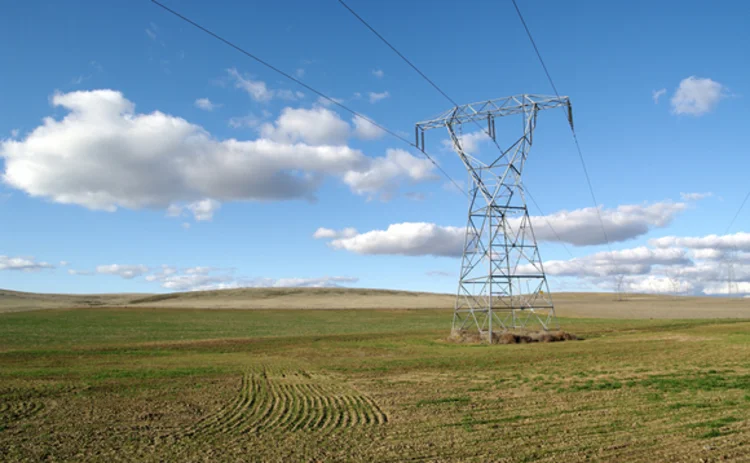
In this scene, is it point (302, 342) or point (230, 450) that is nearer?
point (230, 450)

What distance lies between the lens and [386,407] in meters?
15.6

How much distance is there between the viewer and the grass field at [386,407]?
10938 millimetres

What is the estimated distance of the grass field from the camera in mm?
10938

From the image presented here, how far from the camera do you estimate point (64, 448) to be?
11.5 metres

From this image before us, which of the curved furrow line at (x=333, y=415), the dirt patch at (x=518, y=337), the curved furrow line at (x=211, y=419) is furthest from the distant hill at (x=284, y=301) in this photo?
the curved furrow line at (x=211, y=419)

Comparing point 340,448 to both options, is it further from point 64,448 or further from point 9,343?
point 9,343

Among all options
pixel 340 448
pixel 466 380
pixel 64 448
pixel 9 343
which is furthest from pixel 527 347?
pixel 9 343

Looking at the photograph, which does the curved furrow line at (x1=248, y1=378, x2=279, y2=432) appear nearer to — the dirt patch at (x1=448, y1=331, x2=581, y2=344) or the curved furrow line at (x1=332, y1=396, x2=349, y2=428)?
the curved furrow line at (x1=332, y1=396, x2=349, y2=428)

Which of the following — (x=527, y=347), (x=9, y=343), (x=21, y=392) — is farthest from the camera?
(x=9, y=343)

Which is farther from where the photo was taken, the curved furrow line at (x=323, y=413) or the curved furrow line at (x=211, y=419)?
the curved furrow line at (x=323, y=413)

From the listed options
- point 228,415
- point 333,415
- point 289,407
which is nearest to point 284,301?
point 289,407

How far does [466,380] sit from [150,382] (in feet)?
38.1

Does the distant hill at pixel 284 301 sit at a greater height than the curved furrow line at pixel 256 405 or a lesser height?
greater

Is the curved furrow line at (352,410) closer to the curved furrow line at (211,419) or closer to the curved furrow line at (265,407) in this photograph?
the curved furrow line at (265,407)
